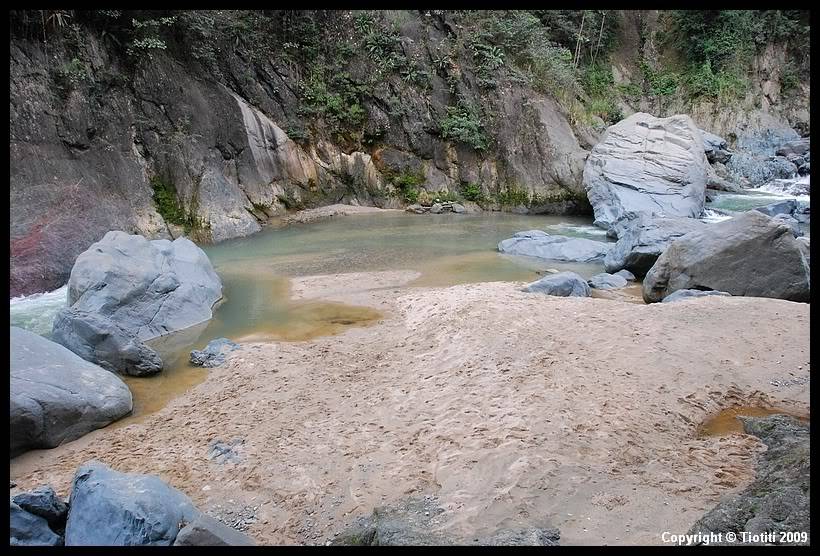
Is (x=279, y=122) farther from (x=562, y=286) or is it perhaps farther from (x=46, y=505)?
(x=46, y=505)

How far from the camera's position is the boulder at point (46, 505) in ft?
12.4

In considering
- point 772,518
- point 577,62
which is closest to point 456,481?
point 772,518

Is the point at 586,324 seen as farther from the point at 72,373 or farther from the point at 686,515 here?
the point at 72,373

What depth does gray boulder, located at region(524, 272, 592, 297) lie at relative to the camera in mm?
9789

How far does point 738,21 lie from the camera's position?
97.8 ft

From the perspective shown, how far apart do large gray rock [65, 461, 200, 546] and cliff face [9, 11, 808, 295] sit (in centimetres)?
1051

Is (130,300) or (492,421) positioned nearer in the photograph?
(492,421)

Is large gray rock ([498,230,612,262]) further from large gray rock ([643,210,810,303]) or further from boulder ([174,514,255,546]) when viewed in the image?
boulder ([174,514,255,546])

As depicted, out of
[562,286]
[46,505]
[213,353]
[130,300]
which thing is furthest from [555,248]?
[46,505]

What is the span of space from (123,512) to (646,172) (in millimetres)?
17536

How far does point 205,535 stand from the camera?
337cm

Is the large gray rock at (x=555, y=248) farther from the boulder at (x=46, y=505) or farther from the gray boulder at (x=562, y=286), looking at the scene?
the boulder at (x=46, y=505)

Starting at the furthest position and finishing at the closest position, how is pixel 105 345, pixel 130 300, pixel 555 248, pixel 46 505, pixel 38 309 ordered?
pixel 555 248, pixel 38 309, pixel 130 300, pixel 105 345, pixel 46 505

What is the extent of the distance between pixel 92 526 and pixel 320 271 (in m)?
8.61
